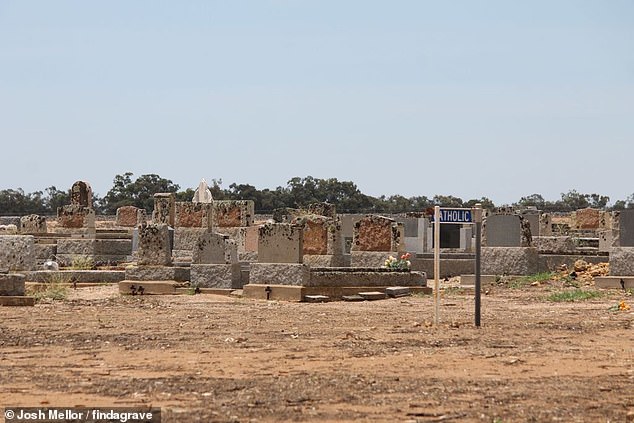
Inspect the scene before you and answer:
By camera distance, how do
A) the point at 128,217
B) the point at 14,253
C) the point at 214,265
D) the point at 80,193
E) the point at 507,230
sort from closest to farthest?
Result: the point at 14,253 < the point at 214,265 < the point at 507,230 < the point at 80,193 < the point at 128,217

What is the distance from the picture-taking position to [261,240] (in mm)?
20922

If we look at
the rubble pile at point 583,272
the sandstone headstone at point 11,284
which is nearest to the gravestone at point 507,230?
the rubble pile at point 583,272

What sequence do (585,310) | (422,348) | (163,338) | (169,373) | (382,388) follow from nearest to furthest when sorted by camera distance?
(382,388), (169,373), (422,348), (163,338), (585,310)

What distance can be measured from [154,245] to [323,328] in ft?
30.7

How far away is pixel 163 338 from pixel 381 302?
26.4 ft

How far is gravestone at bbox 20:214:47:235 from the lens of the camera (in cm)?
3622

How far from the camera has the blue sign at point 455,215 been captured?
13992 mm

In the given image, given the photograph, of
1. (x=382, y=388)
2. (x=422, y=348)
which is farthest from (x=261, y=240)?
(x=382, y=388)

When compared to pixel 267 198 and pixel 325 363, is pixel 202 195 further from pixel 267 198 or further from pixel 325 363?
pixel 267 198

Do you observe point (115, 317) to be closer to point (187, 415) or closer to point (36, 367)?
point (36, 367)

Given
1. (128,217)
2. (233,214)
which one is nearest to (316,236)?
(233,214)

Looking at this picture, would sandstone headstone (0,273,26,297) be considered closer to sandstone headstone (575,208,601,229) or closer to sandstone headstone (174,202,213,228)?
sandstone headstone (174,202,213,228)

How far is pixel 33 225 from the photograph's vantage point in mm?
36531

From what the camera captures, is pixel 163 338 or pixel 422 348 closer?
pixel 422 348
